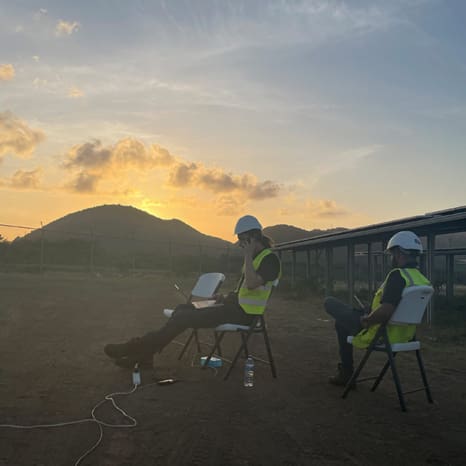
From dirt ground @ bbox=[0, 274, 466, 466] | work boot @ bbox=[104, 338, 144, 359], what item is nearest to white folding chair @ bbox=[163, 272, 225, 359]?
dirt ground @ bbox=[0, 274, 466, 466]

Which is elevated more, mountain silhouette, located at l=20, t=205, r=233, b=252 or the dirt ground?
mountain silhouette, located at l=20, t=205, r=233, b=252

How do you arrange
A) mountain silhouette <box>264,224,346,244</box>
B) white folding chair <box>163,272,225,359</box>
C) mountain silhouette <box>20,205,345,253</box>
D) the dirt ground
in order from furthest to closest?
mountain silhouette <box>20,205,345,253</box> < mountain silhouette <box>264,224,346,244</box> < white folding chair <box>163,272,225,359</box> < the dirt ground

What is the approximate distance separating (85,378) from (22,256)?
113 ft

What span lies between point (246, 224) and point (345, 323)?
1.64 metres

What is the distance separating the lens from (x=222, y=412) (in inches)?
189

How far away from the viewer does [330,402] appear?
5.32 m

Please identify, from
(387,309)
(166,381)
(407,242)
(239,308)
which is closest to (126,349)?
(166,381)

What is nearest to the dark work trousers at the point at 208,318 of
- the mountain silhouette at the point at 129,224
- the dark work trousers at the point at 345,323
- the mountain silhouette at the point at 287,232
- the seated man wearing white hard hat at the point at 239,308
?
the seated man wearing white hard hat at the point at 239,308

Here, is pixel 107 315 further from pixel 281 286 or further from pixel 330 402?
pixel 281 286

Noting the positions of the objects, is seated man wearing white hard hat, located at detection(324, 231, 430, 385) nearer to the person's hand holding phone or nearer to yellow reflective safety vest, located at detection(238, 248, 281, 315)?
yellow reflective safety vest, located at detection(238, 248, 281, 315)

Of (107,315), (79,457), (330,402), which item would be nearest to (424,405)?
(330,402)

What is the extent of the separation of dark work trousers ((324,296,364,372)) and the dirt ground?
1.12ft

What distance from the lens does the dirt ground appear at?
3.75 meters

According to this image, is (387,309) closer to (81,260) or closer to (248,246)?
(248,246)
